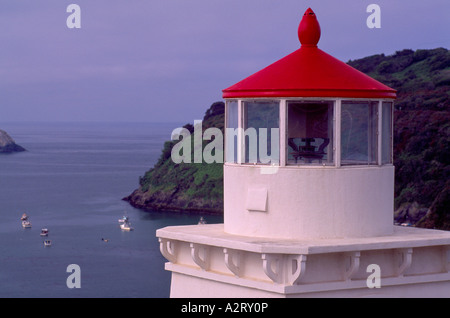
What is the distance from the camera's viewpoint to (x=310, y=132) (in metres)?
9.16

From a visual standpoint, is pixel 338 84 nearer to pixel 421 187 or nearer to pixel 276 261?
pixel 276 261

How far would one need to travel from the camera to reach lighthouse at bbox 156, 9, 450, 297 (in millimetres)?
8547

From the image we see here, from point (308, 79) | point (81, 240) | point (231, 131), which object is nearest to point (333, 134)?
point (308, 79)

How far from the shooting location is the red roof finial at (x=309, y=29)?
9336mm

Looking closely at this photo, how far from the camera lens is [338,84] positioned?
28.8ft

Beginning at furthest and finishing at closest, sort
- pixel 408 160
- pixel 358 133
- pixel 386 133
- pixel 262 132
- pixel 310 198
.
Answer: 1. pixel 408 160
2. pixel 386 133
3. pixel 358 133
4. pixel 262 132
5. pixel 310 198

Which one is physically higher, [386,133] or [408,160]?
[386,133]

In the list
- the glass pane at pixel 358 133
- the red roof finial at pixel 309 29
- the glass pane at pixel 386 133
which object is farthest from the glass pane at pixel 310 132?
the red roof finial at pixel 309 29

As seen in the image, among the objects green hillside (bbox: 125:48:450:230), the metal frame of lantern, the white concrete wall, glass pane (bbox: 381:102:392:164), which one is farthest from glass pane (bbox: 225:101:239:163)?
green hillside (bbox: 125:48:450:230)

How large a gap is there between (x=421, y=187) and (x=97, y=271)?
33.2m

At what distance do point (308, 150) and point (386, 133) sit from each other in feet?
2.66

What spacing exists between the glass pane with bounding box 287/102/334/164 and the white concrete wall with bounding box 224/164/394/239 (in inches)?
11.6

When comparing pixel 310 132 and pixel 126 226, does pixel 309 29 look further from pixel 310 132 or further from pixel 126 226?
pixel 126 226
